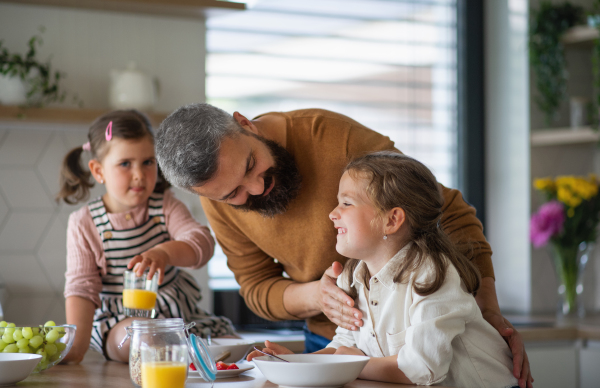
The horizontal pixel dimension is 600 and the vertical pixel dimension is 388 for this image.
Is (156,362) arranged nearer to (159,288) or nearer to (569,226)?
(159,288)

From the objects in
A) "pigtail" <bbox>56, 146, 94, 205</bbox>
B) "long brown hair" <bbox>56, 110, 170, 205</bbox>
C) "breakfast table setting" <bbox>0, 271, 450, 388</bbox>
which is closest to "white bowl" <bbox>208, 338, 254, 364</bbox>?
"breakfast table setting" <bbox>0, 271, 450, 388</bbox>

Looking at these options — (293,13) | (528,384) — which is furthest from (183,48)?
(528,384)

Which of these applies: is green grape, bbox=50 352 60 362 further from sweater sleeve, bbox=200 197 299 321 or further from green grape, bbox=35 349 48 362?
sweater sleeve, bbox=200 197 299 321

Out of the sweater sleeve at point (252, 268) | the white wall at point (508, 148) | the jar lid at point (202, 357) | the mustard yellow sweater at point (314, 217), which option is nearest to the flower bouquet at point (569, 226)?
the white wall at point (508, 148)

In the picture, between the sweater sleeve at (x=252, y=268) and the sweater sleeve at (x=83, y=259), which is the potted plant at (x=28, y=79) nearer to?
the sweater sleeve at (x=83, y=259)

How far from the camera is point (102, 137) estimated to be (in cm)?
179

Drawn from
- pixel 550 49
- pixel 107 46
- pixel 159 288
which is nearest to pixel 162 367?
pixel 159 288

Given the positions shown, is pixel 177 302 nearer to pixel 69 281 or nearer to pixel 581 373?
pixel 69 281

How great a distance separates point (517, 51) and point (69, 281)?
2.29m

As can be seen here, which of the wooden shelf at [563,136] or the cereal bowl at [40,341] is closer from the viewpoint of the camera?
the cereal bowl at [40,341]

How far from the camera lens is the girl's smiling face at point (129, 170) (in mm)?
1726

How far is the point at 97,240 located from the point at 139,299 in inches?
14.5

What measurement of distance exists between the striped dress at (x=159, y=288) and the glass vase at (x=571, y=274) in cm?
170

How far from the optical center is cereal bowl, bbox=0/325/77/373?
4.11 feet
